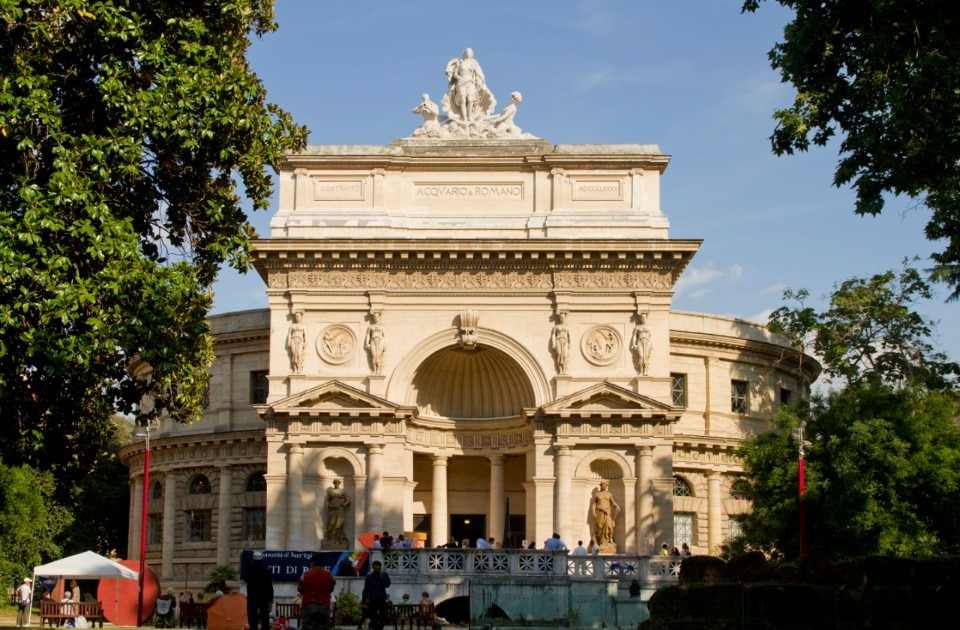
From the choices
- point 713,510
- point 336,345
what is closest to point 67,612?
point 336,345

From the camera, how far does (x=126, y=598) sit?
1588 inches

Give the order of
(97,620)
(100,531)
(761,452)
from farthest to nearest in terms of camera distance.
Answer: (100,531) → (761,452) → (97,620)

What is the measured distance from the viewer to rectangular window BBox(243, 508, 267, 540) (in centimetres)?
5178

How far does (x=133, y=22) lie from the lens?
2312cm

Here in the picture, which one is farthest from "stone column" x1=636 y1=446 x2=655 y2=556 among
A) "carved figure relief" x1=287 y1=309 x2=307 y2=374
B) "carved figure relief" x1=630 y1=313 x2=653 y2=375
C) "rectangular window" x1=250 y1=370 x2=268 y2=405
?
"rectangular window" x1=250 y1=370 x2=268 y2=405

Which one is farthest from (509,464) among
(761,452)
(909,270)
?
(909,270)

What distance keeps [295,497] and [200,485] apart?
14399 mm

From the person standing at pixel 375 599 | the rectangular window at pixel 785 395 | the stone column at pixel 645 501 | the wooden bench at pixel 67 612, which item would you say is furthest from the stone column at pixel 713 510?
the person standing at pixel 375 599

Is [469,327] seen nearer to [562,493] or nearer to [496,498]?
[496,498]

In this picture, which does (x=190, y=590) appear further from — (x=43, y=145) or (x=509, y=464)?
(x=43, y=145)

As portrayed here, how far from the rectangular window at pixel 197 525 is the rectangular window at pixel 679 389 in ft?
62.8

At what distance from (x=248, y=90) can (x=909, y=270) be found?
35055mm

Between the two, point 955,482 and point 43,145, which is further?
point 955,482

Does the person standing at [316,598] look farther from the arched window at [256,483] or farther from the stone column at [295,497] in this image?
the arched window at [256,483]
